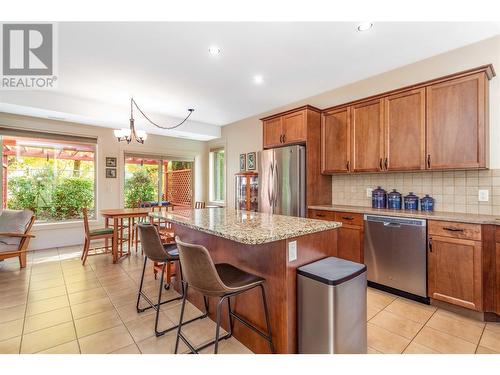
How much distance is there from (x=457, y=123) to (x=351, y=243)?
5.64ft

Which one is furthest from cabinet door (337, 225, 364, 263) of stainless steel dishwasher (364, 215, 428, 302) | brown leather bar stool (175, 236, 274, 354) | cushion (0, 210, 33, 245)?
cushion (0, 210, 33, 245)

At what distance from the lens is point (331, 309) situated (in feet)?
A: 4.82

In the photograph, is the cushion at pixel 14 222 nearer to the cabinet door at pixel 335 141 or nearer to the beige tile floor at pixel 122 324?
the beige tile floor at pixel 122 324

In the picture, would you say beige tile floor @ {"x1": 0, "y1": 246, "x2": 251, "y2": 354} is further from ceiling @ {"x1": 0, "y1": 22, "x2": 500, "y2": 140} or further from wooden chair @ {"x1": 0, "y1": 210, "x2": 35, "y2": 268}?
ceiling @ {"x1": 0, "y1": 22, "x2": 500, "y2": 140}

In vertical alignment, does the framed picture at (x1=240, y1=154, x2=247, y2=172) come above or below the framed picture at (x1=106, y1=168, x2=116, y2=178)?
above

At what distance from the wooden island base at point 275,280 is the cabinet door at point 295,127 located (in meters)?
2.06

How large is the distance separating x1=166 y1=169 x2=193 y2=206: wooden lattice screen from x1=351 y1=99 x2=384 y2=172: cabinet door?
14.8ft

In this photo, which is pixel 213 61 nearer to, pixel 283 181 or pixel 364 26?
pixel 364 26

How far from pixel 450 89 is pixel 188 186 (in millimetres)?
5718

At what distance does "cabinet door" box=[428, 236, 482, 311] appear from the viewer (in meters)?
2.23

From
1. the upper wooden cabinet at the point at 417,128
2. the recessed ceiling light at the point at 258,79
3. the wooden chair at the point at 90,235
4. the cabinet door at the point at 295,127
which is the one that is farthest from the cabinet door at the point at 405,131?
the wooden chair at the point at 90,235

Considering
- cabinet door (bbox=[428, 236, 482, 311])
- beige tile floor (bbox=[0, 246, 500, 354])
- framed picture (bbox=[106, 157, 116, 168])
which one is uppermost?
framed picture (bbox=[106, 157, 116, 168])

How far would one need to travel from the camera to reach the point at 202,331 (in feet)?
6.93
